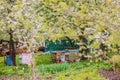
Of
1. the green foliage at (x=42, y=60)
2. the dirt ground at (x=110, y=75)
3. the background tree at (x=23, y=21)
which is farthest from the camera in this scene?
the green foliage at (x=42, y=60)

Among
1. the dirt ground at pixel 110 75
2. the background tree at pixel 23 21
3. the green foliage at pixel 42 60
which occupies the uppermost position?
the background tree at pixel 23 21

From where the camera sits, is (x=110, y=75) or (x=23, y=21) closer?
(x=23, y=21)

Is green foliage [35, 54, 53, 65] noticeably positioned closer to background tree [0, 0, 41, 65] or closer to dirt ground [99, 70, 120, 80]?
background tree [0, 0, 41, 65]

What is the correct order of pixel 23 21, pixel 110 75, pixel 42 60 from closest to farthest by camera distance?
pixel 23 21 < pixel 110 75 < pixel 42 60

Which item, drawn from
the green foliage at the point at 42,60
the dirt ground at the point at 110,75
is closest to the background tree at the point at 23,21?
the green foliage at the point at 42,60

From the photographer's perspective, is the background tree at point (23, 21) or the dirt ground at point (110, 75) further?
the dirt ground at point (110, 75)

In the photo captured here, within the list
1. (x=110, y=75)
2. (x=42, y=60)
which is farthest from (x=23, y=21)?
(x=42, y=60)

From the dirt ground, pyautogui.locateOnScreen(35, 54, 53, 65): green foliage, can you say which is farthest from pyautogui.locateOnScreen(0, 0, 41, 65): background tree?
the dirt ground

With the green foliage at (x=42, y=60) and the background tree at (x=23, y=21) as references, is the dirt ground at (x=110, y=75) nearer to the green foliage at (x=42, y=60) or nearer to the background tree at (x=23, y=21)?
the background tree at (x=23, y=21)

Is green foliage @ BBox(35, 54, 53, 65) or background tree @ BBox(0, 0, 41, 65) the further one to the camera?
green foliage @ BBox(35, 54, 53, 65)

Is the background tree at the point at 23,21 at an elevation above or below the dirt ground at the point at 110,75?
above

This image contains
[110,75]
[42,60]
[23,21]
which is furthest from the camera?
[42,60]

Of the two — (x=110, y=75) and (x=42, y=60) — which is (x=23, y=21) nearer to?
(x=110, y=75)

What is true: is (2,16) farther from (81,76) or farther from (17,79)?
(81,76)
